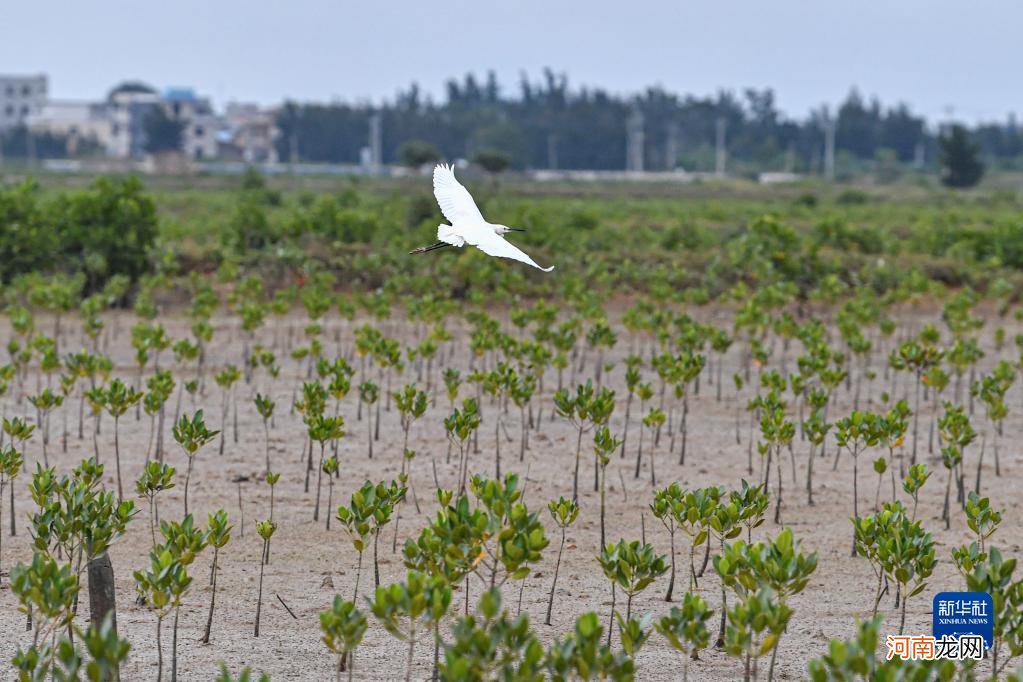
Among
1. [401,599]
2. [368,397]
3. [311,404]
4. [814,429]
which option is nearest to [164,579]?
[401,599]

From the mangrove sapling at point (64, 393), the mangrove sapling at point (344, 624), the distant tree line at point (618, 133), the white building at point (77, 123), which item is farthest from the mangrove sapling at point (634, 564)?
the white building at point (77, 123)

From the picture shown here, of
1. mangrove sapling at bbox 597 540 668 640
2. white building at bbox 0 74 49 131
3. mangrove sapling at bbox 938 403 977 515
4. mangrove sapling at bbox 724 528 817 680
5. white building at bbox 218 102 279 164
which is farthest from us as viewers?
white building at bbox 0 74 49 131

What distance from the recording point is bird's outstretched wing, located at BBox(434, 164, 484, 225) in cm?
930

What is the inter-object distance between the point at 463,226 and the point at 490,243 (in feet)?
1.67

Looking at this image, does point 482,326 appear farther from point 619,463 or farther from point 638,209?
point 638,209

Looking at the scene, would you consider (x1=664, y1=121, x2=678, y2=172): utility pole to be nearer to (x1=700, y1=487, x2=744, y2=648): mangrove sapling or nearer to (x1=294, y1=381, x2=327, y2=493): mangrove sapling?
(x1=294, y1=381, x2=327, y2=493): mangrove sapling

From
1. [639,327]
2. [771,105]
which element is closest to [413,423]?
[639,327]

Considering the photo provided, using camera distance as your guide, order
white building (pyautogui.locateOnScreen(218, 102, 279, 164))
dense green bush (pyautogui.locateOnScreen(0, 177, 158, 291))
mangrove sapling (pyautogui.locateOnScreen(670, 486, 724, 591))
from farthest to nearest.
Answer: white building (pyautogui.locateOnScreen(218, 102, 279, 164))
dense green bush (pyautogui.locateOnScreen(0, 177, 158, 291))
mangrove sapling (pyautogui.locateOnScreen(670, 486, 724, 591))

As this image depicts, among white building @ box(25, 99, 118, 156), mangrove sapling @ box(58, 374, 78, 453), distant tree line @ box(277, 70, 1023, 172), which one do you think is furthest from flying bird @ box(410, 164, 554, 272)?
white building @ box(25, 99, 118, 156)

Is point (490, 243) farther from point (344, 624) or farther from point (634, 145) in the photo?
point (634, 145)

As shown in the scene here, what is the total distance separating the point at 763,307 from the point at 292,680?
43.2 ft

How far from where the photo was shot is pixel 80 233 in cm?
2366

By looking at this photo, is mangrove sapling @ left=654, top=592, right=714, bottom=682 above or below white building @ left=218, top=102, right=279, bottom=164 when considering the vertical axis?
below

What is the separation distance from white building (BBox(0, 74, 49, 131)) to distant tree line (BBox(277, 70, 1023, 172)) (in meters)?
36.2
